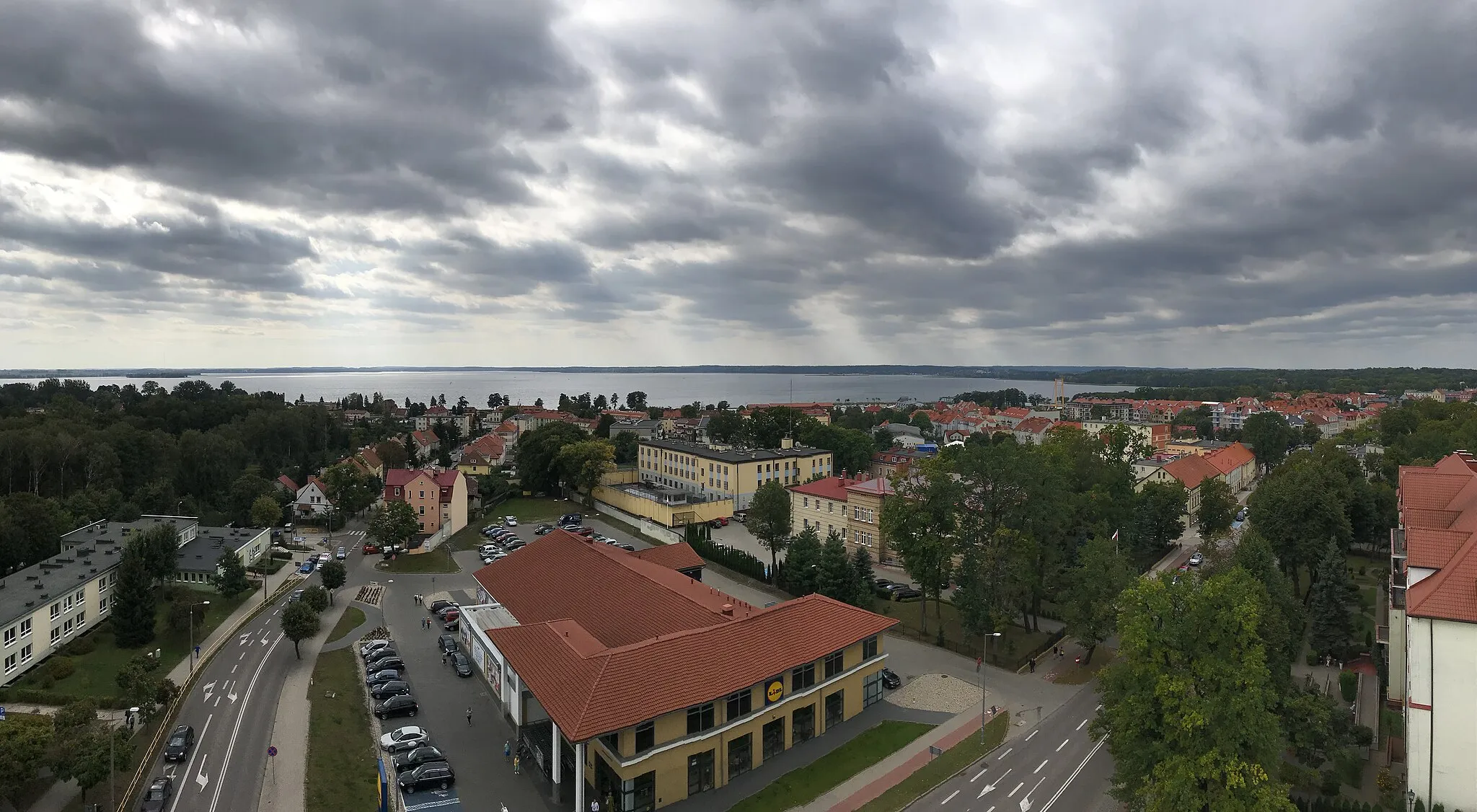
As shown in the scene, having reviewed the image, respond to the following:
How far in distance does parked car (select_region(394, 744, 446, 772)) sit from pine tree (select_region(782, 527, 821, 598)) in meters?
20.8

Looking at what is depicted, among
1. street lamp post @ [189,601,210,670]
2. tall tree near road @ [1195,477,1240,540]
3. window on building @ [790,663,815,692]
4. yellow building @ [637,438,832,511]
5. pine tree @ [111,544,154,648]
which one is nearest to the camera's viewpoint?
window on building @ [790,663,815,692]

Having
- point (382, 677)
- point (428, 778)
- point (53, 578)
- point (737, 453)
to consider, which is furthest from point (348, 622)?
point (737, 453)

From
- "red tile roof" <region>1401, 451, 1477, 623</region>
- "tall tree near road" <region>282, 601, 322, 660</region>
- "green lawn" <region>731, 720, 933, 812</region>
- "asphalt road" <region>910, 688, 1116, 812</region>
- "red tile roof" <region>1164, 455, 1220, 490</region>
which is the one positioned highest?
"red tile roof" <region>1401, 451, 1477, 623</region>

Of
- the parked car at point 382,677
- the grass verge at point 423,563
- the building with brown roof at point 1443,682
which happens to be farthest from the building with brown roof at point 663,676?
the grass verge at point 423,563

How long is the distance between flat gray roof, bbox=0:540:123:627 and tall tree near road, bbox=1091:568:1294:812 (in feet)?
144

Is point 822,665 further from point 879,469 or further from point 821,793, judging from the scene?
point 879,469

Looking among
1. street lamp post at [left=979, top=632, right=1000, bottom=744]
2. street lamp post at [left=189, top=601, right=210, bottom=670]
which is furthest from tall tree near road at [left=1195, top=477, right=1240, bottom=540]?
street lamp post at [left=189, top=601, right=210, bottom=670]

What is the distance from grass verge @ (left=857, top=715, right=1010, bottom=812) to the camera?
2297cm

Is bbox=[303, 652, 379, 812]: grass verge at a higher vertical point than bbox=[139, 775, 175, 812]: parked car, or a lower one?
lower

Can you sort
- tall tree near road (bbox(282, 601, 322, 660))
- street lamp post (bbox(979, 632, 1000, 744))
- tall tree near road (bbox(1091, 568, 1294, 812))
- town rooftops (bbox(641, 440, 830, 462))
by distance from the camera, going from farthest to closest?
town rooftops (bbox(641, 440, 830, 462))
tall tree near road (bbox(282, 601, 322, 660))
street lamp post (bbox(979, 632, 1000, 744))
tall tree near road (bbox(1091, 568, 1294, 812))

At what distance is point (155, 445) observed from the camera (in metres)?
70.5

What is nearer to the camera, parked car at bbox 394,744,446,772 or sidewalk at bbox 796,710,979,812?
sidewalk at bbox 796,710,979,812

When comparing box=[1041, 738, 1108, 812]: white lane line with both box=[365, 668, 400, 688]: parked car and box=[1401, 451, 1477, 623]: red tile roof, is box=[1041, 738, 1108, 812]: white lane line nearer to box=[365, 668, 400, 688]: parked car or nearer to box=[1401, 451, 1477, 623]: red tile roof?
box=[1401, 451, 1477, 623]: red tile roof

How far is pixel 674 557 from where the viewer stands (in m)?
43.2
